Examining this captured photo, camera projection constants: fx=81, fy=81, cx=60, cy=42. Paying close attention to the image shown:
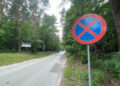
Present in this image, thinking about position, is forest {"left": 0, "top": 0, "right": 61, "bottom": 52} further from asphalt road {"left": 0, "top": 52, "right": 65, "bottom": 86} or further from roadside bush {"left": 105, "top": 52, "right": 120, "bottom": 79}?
roadside bush {"left": 105, "top": 52, "right": 120, "bottom": 79}

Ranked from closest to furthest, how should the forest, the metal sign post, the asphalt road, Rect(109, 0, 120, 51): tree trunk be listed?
the metal sign post
Rect(109, 0, 120, 51): tree trunk
the asphalt road
the forest

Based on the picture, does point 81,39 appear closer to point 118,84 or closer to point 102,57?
point 118,84

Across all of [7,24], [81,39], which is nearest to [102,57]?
[81,39]

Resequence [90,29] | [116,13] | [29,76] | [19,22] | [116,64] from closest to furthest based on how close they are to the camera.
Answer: [90,29]
[116,64]
[116,13]
[29,76]
[19,22]

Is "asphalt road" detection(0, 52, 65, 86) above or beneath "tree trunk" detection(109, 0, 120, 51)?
beneath

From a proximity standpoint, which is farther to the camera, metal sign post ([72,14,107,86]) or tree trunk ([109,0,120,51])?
tree trunk ([109,0,120,51])

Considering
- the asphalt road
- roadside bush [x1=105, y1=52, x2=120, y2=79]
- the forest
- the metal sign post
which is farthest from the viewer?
the forest

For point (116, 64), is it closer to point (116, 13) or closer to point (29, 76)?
point (116, 13)

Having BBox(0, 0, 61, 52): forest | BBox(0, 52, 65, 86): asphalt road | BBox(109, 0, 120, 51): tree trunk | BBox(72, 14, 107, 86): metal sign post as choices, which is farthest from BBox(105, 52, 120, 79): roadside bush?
BBox(0, 0, 61, 52): forest

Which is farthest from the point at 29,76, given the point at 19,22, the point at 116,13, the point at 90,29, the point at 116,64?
the point at 19,22

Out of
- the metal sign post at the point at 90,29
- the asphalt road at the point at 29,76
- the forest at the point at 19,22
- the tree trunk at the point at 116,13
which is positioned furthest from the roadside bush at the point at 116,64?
the forest at the point at 19,22

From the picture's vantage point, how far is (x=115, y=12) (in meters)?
2.70

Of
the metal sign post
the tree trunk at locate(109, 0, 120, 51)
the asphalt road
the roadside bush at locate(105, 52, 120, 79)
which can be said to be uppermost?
the tree trunk at locate(109, 0, 120, 51)

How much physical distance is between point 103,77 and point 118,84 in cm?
50
